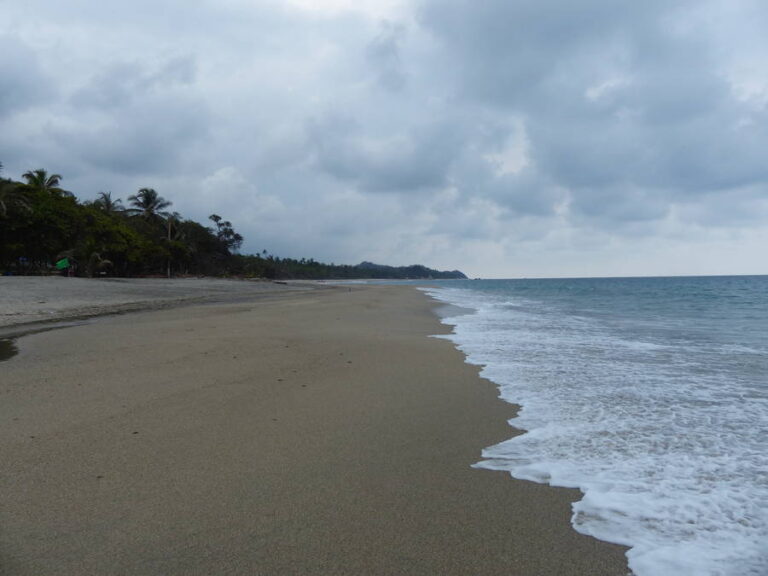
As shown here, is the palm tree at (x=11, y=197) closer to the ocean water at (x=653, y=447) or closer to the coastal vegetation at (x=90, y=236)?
the coastal vegetation at (x=90, y=236)

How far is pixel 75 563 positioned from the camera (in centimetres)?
219

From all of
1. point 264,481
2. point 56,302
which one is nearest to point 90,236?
point 56,302

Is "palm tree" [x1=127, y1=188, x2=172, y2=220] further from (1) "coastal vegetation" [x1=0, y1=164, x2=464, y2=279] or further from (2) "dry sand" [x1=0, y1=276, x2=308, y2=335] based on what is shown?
(2) "dry sand" [x1=0, y1=276, x2=308, y2=335]

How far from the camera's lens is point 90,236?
42781 mm

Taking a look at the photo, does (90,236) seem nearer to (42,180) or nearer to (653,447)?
(42,180)

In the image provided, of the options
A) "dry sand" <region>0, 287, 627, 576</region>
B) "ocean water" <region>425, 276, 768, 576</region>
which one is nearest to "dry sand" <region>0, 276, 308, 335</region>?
"dry sand" <region>0, 287, 627, 576</region>

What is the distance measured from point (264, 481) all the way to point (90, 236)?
160 feet

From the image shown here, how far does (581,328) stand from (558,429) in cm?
1070

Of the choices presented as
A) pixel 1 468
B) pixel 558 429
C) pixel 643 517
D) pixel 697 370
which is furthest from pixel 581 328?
pixel 1 468

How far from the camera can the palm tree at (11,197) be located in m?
32.4

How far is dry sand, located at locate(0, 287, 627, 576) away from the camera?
2295 mm

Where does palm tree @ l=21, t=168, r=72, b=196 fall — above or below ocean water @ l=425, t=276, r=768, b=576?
above

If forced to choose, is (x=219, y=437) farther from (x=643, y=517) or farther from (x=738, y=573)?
(x=738, y=573)

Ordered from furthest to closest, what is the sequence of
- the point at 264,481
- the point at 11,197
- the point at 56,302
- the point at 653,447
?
the point at 11,197
the point at 56,302
the point at 653,447
the point at 264,481
